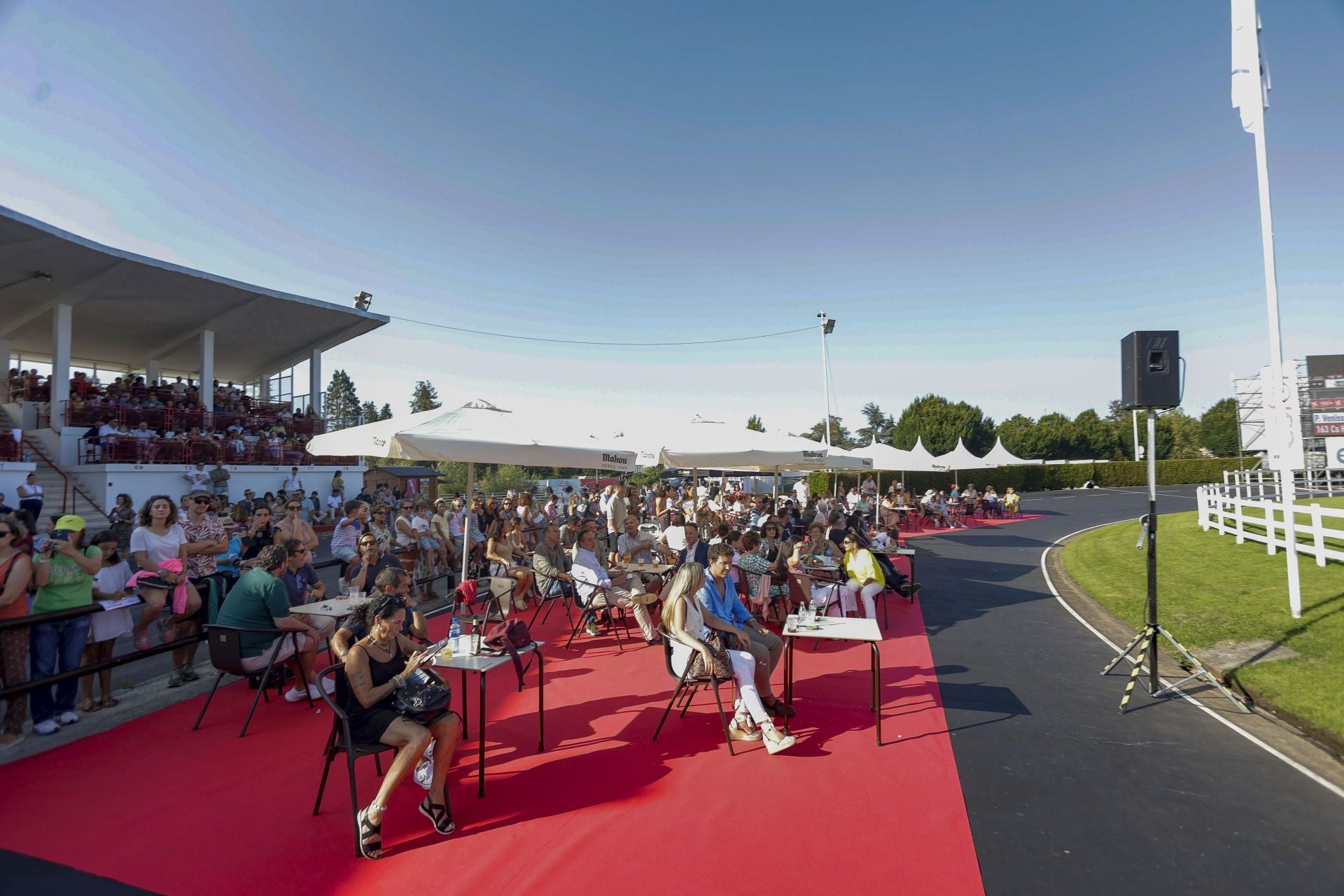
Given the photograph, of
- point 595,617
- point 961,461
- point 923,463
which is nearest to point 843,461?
point 595,617

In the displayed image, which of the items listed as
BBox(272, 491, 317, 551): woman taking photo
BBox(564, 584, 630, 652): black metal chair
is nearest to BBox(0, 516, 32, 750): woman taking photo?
BBox(272, 491, 317, 551): woman taking photo

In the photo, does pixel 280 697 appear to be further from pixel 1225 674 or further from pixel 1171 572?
pixel 1171 572

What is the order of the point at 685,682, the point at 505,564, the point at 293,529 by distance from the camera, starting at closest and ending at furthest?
1. the point at 685,682
2. the point at 293,529
3. the point at 505,564

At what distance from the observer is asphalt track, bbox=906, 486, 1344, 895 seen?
327 centimetres

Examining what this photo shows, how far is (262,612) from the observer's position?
5.18m

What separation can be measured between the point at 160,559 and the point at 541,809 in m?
4.73

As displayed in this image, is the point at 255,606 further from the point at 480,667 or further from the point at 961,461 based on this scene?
the point at 961,461

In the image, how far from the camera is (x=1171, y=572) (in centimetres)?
1062

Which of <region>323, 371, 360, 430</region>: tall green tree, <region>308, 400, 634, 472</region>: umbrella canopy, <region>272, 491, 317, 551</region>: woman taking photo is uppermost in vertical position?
<region>323, 371, 360, 430</region>: tall green tree

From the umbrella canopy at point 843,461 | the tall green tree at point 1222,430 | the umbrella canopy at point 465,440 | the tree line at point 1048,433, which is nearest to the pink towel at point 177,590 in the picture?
the umbrella canopy at point 465,440

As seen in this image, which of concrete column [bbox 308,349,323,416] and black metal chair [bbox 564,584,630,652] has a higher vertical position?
concrete column [bbox 308,349,323,416]

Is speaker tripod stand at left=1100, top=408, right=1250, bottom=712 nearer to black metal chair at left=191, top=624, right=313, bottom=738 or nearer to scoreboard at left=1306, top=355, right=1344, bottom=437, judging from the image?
black metal chair at left=191, top=624, right=313, bottom=738

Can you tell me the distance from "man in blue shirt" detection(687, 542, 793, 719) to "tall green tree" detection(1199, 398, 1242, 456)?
252ft

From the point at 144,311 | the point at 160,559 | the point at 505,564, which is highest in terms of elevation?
the point at 144,311
